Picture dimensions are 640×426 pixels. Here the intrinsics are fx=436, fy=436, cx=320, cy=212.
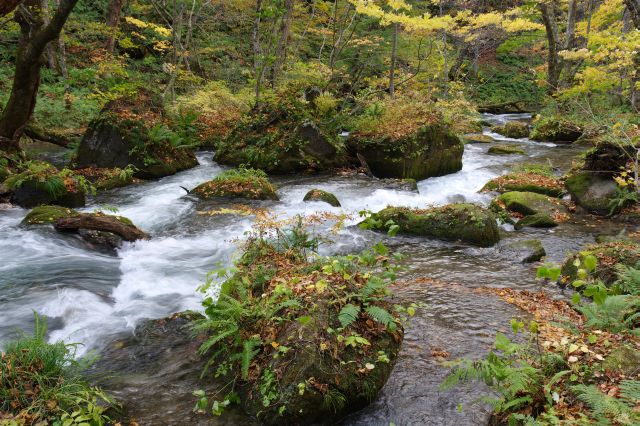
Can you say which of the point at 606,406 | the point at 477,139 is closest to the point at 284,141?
the point at 477,139

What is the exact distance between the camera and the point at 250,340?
155 inches

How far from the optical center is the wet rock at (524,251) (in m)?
7.41

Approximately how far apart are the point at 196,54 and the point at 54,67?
22.0 ft

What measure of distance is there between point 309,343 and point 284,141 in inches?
421

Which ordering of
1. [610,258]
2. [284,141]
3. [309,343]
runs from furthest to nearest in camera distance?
[284,141] < [610,258] < [309,343]

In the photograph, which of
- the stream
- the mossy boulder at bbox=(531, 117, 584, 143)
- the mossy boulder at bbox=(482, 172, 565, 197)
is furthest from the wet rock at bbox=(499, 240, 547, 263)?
the mossy boulder at bbox=(531, 117, 584, 143)

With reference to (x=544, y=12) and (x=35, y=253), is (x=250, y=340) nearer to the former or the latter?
(x=35, y=253)

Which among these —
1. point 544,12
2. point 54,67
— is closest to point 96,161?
point 54,67

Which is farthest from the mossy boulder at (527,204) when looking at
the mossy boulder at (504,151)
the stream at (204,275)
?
the mossy boulder at (504,151)

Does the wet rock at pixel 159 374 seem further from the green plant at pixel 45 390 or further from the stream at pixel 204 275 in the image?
the green plant at pixel 45 390

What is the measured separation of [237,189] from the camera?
36.3 feet

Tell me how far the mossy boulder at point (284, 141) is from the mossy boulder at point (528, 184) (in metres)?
4.62

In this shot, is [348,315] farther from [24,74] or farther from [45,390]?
[24,74]

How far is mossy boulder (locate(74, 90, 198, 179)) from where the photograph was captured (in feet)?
41.0
